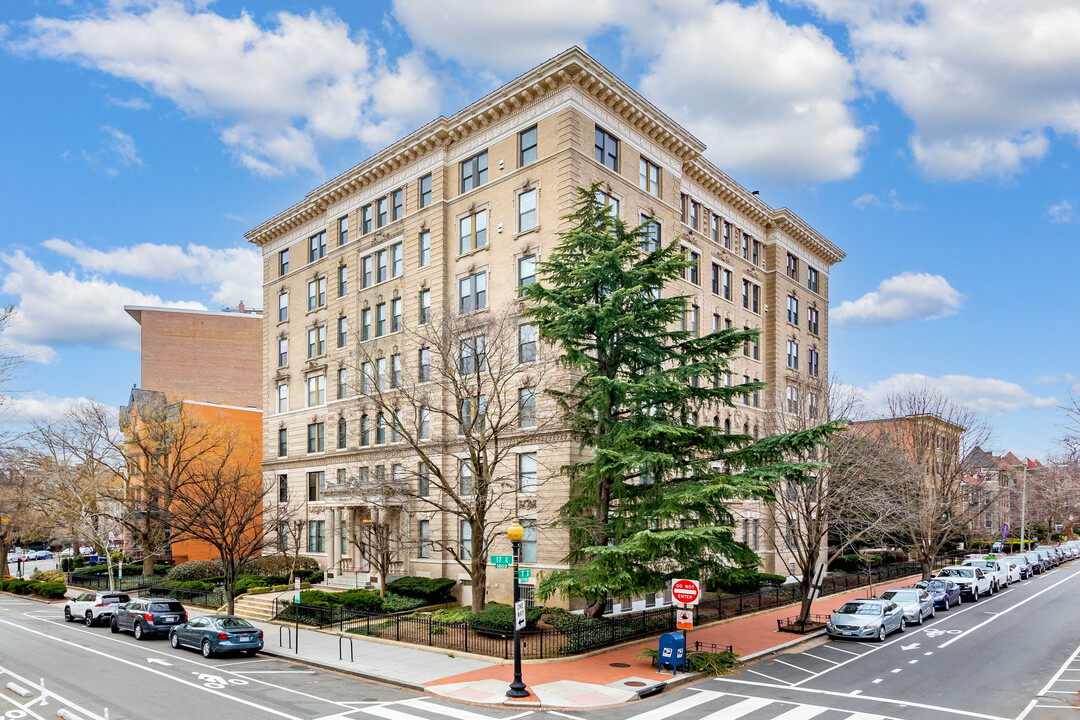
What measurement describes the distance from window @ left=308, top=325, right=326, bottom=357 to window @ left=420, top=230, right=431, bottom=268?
10.8 m

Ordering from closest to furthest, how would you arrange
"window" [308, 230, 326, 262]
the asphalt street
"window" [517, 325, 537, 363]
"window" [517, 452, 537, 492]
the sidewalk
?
the asphalt street → the sidewalk → "window" [517, 452, 537, 492] → "window" [517, 325, 537, 363] → "window" [308, 230, 326, 262]

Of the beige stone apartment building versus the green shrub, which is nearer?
the green shrub

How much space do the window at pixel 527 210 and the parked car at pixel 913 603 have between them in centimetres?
2213

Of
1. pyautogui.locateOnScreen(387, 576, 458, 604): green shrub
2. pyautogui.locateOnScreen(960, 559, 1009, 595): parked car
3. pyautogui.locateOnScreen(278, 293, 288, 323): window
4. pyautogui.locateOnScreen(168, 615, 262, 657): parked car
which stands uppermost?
pyautogui.locateOnScreen(278, 293, 288, 323): window

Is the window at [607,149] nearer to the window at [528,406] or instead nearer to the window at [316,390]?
the window at [528,406]

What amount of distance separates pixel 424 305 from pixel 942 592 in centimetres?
2866

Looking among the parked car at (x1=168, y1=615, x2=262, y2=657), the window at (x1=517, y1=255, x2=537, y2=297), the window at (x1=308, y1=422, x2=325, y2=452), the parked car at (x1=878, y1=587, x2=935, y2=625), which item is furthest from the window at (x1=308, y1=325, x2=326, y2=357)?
the parked car at (x1=878, y1=587, x2=935, y2=625)

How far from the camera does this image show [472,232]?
126 feet

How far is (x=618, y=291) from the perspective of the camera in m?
24.8

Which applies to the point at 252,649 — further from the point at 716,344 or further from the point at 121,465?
the point at 121,465

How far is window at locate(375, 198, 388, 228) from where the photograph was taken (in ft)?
145

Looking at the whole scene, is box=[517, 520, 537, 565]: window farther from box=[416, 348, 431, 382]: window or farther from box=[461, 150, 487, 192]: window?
box=[461, 150, 487, 192]: window

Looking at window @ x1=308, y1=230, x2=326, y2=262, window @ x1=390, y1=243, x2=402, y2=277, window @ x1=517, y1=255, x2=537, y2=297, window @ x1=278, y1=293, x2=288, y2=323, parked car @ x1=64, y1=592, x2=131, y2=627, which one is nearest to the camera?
parked car @ x1=64, y1=592, x2=131, y2=627

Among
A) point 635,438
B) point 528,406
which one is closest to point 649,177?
point 528,406
